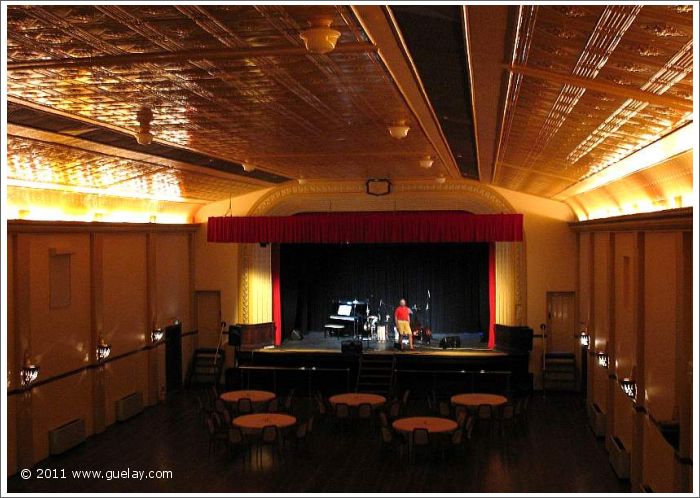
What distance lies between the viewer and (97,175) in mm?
15070

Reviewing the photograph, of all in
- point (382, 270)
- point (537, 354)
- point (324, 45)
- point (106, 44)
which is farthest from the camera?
point (382, 270)

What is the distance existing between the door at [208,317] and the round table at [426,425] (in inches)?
371

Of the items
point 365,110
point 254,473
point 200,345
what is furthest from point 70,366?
point 365,110

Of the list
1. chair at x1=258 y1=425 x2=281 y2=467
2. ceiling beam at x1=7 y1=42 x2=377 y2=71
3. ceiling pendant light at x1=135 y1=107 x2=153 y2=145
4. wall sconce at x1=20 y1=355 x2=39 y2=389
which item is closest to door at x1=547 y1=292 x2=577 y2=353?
chair at x1=258 y1=425 x2=281 y2=467

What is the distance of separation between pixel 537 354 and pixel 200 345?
32.6 feet

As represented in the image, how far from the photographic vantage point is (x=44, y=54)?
7160 millimetres

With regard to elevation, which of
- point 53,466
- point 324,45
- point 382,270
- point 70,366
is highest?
point 324,45

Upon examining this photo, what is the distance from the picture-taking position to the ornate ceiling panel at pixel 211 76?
20.1ft

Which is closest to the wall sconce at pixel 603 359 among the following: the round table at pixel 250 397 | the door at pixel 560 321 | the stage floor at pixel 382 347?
the stage floor at pixel 382 347

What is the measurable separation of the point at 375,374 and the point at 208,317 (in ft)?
18.3

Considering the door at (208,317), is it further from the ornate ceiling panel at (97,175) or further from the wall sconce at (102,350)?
the wall sconce at (102,350)

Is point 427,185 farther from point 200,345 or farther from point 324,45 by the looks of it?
point 324,45

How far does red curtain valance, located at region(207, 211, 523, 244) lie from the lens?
19188 millimetres

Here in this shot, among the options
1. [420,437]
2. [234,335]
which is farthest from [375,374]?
[420,437]
